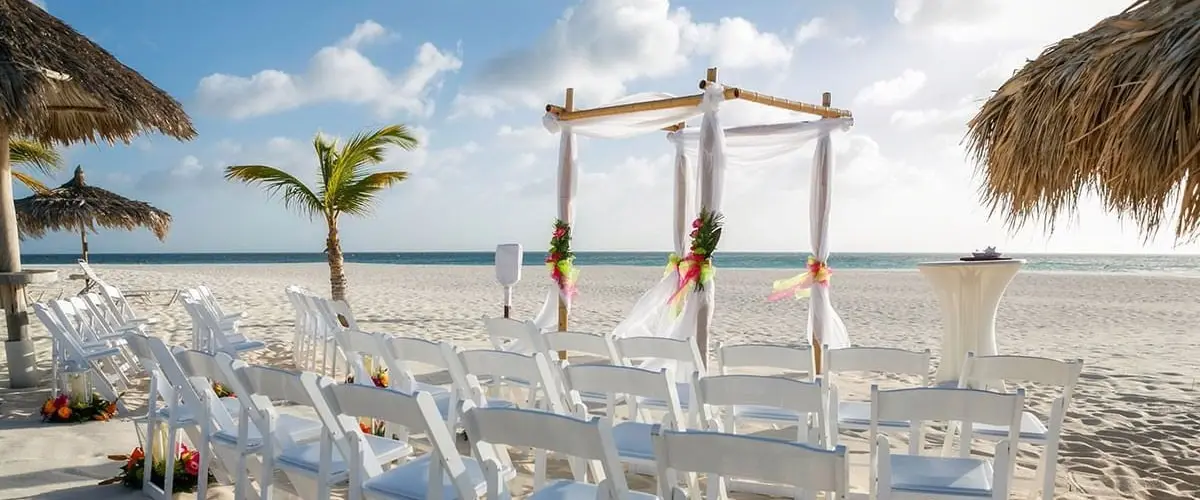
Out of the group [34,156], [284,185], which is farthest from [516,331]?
[34,156]

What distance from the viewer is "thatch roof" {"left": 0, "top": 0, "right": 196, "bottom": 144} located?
4.90 m

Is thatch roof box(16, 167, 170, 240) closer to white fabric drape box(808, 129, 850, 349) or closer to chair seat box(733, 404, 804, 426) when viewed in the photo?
white fabric drape box(808, 129, 850, 349)

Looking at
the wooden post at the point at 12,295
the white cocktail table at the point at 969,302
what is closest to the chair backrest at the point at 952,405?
the white cocktail table at the point at 969,302

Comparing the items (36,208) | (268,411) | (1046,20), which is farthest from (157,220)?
(1046,20)

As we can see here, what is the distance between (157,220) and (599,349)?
10.4 m

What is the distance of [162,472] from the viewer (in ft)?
11.0

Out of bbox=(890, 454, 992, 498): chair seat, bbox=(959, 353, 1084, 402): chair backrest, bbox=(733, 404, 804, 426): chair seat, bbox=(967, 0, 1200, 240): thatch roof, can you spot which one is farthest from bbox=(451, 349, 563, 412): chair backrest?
bbox=(967, 0, 1200, 240): thatch roof

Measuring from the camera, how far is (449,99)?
1507 cm

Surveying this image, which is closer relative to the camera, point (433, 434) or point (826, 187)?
point (433, 434)

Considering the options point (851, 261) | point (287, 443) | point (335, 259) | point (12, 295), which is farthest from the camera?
point (851, 261)

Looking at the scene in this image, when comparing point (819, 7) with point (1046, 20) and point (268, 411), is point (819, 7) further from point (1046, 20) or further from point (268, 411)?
point (268, 411)

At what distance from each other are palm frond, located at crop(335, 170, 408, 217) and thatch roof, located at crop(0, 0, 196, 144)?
149cm

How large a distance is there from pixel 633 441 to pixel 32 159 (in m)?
10.5

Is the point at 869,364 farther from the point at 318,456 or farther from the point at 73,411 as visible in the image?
the point at 73,411
